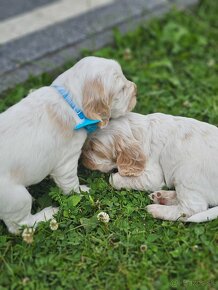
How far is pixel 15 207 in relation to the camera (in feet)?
10.8

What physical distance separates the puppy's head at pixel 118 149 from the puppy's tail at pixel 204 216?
1.86 feet

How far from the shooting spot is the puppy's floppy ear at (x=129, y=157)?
3814 millimetres

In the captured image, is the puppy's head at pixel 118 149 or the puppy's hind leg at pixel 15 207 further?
the puppy's head at pixel 118 149

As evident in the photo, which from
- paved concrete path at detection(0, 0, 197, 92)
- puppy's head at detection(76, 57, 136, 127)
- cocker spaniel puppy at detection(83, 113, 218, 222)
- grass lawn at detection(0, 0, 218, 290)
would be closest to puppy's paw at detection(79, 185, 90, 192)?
grass lawn at detection(0, 0, 218, 290)

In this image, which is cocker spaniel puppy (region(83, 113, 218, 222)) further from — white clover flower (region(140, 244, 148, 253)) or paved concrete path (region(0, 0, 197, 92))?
paved concrete path (region(0, 0, 197, 92))

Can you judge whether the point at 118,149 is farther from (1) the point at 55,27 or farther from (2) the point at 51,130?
(1) the point at 55,27

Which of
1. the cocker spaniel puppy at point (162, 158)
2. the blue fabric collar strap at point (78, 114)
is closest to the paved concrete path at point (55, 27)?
the blue fabric collar strap at point (78, 114)

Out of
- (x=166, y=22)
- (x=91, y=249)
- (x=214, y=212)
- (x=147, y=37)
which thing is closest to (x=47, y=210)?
(x=91, y=249)

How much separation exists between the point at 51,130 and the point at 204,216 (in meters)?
1.22

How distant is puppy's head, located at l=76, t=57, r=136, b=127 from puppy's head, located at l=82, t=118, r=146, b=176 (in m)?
0.20

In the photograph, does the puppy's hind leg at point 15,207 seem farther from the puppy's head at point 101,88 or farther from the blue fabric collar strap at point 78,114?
the puppy's head at point 101,88

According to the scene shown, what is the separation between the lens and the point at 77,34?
5.64 meters

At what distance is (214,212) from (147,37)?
3017mm

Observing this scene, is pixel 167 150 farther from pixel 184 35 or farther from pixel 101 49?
pixel 184 35
